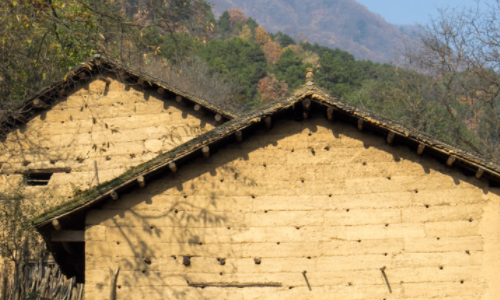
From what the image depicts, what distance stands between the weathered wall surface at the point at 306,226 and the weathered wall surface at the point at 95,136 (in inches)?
203

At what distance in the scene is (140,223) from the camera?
1120cm

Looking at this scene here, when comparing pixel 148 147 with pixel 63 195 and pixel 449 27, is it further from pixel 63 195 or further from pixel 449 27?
pixel 449 27

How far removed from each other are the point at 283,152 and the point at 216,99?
29276 mm

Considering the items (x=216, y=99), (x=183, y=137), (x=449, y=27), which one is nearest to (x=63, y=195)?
(x=183, y=137)

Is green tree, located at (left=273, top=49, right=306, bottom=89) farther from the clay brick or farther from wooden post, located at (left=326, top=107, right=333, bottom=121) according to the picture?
the clay brick

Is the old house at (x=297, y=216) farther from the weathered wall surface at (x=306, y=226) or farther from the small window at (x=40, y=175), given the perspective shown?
the small window at (x=40, y=175)

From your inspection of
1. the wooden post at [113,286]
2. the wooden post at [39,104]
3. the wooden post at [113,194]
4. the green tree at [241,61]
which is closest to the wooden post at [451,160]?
the wooden post at [113,194]

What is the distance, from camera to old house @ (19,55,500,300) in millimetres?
10719

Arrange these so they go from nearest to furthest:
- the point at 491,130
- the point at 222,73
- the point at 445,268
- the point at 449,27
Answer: the point at 445,268 < the point at 449,27 < the point at 491,130 < the point at 222,73

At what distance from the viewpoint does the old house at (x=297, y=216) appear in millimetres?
10719

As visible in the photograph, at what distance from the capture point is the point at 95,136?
1658cm

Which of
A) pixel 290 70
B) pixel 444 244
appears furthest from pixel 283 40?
pixel 444 244

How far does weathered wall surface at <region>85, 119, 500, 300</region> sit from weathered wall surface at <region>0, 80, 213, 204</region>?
5.16 m

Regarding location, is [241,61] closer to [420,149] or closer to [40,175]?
[40,175]
